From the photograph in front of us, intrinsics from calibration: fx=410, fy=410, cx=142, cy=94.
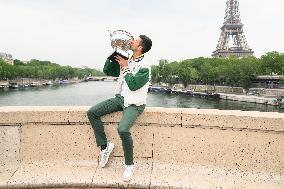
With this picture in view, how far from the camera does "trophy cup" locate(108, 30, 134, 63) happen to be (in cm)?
455

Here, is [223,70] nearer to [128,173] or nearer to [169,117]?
[169,117]

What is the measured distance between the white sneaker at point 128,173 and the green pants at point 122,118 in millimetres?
44

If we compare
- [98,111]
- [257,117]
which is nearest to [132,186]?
[98,111]

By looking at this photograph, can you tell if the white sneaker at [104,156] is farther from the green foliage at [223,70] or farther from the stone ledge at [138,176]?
the green foliage at [223,70]

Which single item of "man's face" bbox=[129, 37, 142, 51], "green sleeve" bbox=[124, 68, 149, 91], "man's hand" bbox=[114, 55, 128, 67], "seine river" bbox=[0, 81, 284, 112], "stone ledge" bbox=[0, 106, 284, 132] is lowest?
"seine river" bbox=[0, 81, 284, 112]

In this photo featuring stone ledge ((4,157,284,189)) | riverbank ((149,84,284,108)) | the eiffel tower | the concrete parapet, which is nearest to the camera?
stone ledge ((4,157,284,189))

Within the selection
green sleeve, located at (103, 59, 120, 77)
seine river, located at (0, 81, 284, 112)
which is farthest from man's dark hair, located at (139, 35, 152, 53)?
seine river, located at (0, 81, 284, 112)

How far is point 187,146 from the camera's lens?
15.9ft

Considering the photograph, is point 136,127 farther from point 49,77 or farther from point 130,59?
point 49,77

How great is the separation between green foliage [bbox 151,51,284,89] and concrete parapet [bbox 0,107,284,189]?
206ft

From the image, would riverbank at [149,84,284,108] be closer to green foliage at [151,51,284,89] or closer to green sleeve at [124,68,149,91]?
green foliage at [151,51,284,89]

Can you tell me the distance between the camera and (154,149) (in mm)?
4906

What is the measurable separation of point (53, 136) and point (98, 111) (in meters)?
0.69

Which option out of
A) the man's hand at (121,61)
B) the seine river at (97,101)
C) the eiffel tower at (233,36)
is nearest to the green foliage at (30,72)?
the seine river at (97,101)
